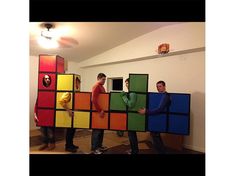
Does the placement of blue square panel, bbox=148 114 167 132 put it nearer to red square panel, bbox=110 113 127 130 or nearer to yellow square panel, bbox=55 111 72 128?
red square panel, bbox=110 113 127 130

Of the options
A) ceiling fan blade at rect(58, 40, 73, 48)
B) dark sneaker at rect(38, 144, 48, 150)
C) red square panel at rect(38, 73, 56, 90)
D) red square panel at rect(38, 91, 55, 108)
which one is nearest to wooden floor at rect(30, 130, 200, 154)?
dark sneaker at rect(38, 144, 48, 150)

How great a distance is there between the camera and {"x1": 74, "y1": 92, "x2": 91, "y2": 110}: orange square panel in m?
2.46

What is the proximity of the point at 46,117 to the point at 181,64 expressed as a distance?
241 centimetres

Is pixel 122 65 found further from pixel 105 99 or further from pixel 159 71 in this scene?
pixel 105 99

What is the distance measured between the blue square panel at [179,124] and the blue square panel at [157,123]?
8 centimetres

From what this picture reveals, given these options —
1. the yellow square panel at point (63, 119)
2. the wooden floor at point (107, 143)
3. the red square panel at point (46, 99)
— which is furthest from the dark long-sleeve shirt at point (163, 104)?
the red square panel at point (46, 99)

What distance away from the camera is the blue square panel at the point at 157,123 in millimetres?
2342

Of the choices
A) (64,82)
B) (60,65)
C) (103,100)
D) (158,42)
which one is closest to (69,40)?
(60,65)

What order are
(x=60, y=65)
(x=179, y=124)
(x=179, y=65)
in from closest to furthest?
(x=179, y=124), (x=60, y=65), (x=179, y=65)

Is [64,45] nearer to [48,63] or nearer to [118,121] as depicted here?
[48,63]

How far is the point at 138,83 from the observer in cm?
236

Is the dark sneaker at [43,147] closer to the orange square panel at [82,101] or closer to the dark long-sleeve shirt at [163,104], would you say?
the orange square panel at [82,101]

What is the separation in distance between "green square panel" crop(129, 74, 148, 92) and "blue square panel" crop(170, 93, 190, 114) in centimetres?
41
